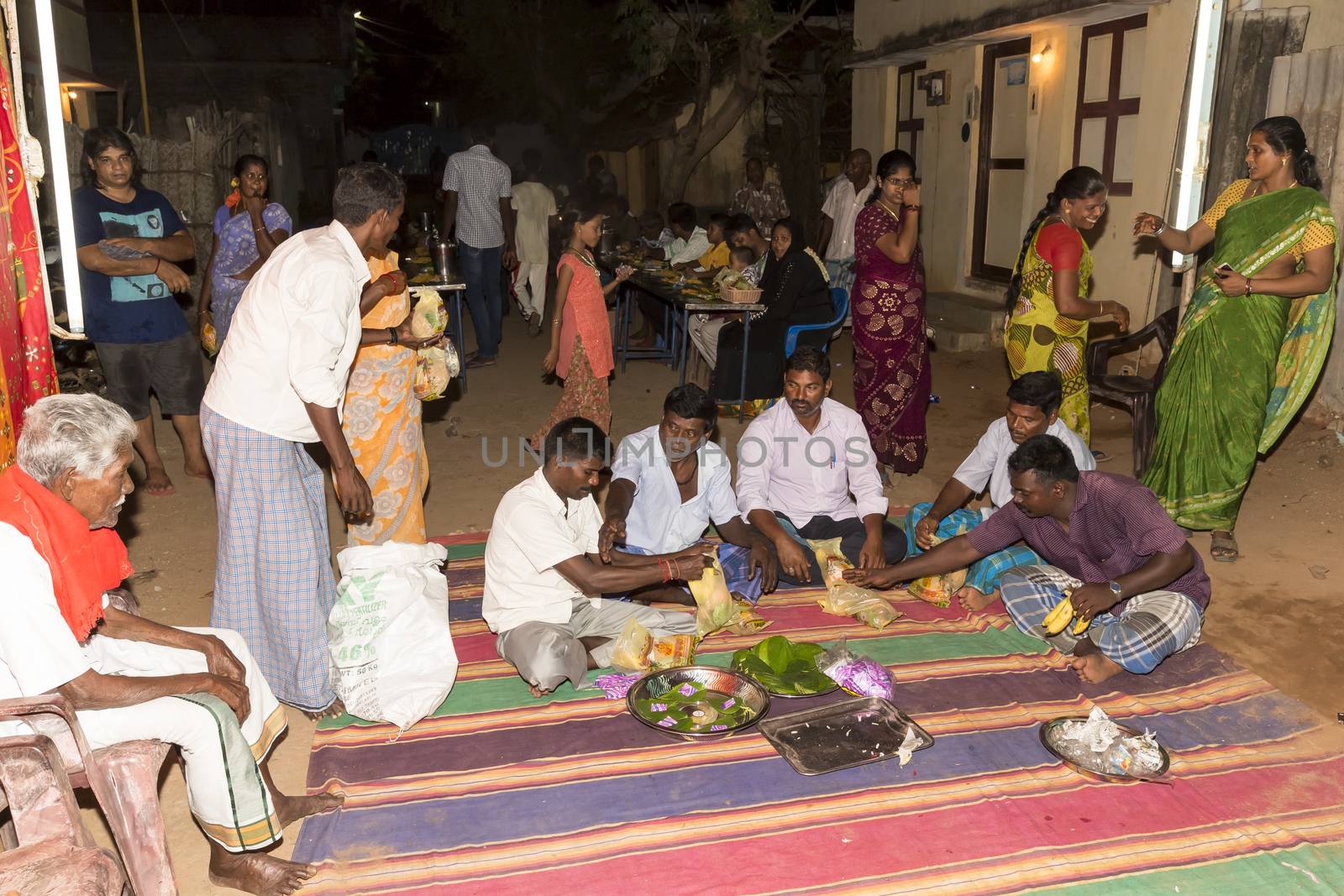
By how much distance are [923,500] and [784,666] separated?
247 centimetres

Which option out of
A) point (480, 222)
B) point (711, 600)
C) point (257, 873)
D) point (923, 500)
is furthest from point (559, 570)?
point (480, 222)

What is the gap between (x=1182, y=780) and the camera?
3.04 metres

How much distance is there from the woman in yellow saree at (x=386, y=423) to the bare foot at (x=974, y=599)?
2.38 metres

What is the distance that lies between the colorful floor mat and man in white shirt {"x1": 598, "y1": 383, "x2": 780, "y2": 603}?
2.77ft

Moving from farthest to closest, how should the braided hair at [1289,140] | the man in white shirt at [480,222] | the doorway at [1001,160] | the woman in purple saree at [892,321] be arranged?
the doorway at [1001,160] → the man in white shirt at [480,222] → the woman in purple saree at [892,321] → the braided hair at [1289,140]

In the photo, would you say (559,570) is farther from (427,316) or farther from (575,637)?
(427,316)

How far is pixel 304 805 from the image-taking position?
2879 mm

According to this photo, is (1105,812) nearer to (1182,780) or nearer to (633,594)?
(1182,780)

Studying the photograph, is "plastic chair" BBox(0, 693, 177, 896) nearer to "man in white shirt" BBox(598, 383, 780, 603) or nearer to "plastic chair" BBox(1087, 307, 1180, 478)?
"man in white shirt" BBox(598, 383, 780, 603)

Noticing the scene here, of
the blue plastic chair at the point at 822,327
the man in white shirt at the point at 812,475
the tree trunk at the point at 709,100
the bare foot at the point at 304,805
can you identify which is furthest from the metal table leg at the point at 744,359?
the tree trunk at the point at 709,100

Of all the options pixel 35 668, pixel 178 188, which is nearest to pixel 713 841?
pixel 35 668

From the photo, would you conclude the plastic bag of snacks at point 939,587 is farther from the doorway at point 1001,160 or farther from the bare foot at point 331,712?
the doorway at point 1001,160

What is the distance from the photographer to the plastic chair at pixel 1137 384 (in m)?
5.67

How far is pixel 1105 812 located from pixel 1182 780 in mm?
330
